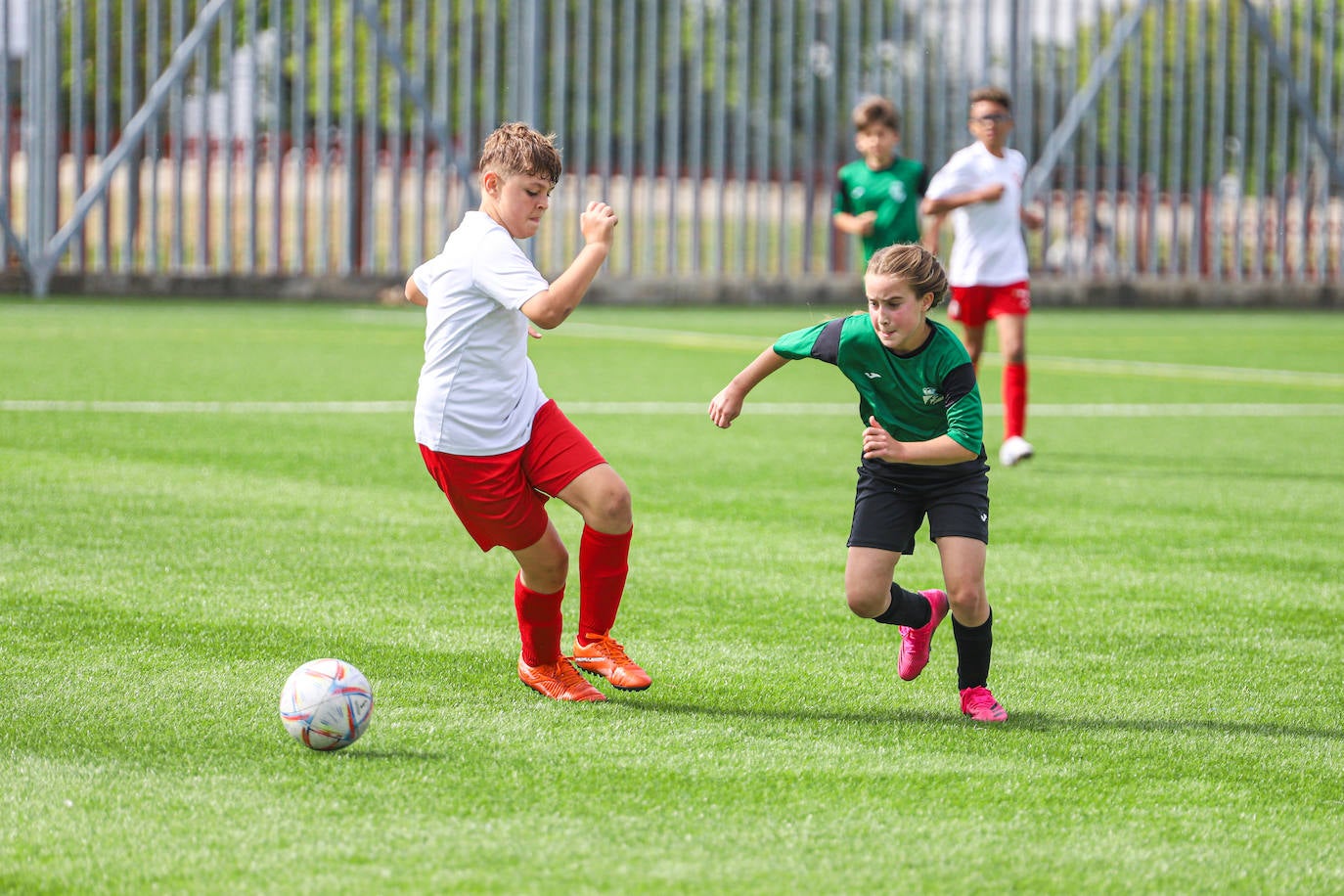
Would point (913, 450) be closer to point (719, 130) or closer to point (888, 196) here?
point (888, 196)

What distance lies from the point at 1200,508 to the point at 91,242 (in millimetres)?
18648

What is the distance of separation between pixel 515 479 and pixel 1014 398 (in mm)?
5718

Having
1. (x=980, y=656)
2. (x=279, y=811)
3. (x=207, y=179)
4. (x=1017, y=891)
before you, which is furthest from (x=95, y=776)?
(x=207, y=179)

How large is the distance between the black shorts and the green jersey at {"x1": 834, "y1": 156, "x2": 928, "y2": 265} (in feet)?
20.9

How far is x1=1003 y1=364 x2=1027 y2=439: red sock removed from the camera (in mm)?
10016

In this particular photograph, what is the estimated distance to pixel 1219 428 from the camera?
11.5 meters

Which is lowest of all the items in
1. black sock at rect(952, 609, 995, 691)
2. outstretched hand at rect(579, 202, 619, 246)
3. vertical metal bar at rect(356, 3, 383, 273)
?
black sock at rect(952, 609, 995, 691)

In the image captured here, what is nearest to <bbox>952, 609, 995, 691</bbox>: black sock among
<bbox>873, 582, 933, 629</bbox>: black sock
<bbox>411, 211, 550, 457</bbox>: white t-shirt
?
<bbox>873, 582, 933, 629</bbox>: black sock

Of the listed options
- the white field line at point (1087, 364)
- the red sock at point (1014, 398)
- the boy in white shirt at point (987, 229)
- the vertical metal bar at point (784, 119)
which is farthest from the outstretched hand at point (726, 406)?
the vertical metal bar at point (784, 119)

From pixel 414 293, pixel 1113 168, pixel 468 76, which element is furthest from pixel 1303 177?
pixel 414 293

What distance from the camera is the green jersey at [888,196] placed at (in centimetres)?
1133

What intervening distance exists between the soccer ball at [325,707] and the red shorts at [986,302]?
6741 mm

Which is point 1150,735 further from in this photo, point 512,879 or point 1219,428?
point 1219,428

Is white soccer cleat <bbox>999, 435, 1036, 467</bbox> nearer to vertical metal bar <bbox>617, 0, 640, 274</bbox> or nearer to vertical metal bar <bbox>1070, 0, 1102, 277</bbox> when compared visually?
vertical metal bar <bbox>617, 0, 640, 274</bbox>
